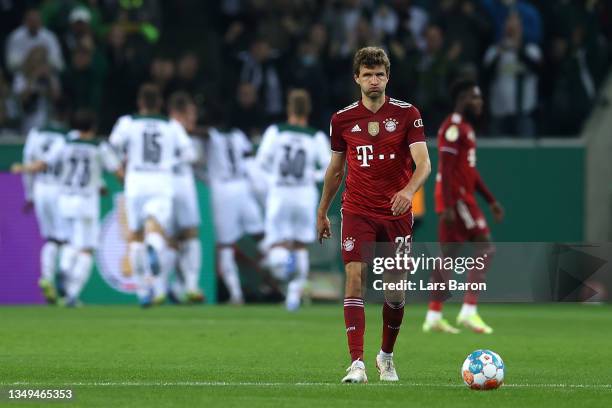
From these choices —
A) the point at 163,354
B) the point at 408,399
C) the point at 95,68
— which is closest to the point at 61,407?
the point at 408,399

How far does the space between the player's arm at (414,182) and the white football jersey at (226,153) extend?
37.9ft

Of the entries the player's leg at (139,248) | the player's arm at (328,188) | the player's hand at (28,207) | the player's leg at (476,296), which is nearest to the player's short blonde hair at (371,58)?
the player's arm at (328,188)

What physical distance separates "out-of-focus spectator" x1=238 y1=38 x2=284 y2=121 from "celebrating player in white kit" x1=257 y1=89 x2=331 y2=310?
2806 mm

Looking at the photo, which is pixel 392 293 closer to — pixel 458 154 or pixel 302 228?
pixel 458 154

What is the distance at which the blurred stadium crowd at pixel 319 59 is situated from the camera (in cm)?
2134

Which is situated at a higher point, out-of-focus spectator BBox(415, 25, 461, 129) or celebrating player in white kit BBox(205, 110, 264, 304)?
out-of-focus spectator BBox(415, 25, 461, 129)

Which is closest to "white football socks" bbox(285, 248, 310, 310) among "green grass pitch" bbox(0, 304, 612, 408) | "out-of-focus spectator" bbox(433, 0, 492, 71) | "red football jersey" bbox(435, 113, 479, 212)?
"green grass pitch" bbox(0, 304, 612, 408)

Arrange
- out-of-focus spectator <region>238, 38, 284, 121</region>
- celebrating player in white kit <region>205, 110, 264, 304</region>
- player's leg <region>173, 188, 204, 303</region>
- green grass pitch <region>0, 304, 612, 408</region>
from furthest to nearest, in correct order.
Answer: out-of-focus spectator <region>238, 38, 284, 121</region>, celebrating player in white kit <region>205, 110, 264, 304</region>, player's leg <region>173, 188, 204, 303</region>, green grass pitch <region>0, 304, 612, 408</region>

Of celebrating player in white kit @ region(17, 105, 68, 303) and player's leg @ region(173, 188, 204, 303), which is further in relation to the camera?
celebrating player in white kit @ region(17, 105, 68, 303)

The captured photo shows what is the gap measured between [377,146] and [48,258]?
438 inches

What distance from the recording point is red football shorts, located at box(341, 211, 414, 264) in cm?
941

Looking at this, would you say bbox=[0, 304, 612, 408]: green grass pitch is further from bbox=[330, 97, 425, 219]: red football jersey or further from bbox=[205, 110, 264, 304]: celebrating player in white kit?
bbox=[205, 110, 264, 304]: celebrating player in white kit

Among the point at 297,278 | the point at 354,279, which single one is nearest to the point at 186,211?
the point at 297,278

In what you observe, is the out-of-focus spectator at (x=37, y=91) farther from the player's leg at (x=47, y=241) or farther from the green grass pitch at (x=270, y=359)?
the green grass pitch at (x=270, y=359)
